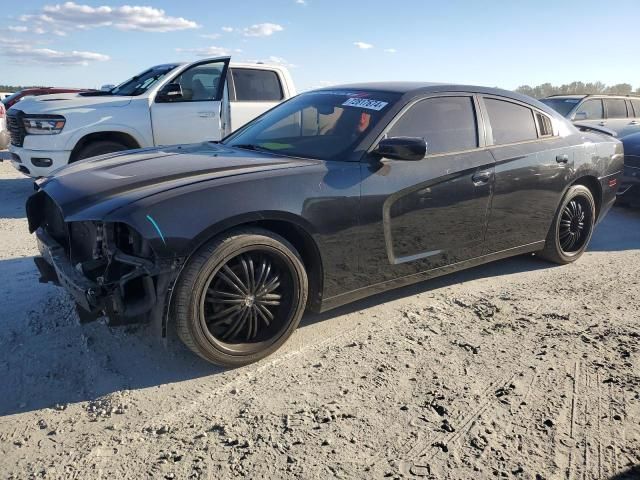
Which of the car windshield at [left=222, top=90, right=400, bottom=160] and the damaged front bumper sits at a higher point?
the car windshield at [left=222, top=90, right=400, bottom=160]

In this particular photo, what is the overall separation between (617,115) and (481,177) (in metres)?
10.6

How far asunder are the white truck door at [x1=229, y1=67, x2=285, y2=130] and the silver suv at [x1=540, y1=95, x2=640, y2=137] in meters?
6.52

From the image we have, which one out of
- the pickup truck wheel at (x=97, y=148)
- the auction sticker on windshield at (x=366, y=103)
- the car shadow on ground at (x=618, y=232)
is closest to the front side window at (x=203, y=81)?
the pickup truck wheel at (x=97, y=148)

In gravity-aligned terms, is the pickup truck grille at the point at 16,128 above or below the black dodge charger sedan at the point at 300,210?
above

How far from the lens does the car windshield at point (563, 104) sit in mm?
11375

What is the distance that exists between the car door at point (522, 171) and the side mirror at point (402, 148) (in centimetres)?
104

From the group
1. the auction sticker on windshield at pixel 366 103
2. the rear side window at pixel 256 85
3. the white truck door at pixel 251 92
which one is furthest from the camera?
the rear side window at pixel 256 85

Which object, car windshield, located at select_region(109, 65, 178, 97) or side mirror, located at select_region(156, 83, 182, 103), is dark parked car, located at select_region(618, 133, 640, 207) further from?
car windshield, located at select_region(109, 65, 178, 97)

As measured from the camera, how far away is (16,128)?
278 inches

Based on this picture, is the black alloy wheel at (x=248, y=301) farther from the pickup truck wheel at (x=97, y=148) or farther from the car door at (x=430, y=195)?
the pickup truck wheel at (x=97, y=148)

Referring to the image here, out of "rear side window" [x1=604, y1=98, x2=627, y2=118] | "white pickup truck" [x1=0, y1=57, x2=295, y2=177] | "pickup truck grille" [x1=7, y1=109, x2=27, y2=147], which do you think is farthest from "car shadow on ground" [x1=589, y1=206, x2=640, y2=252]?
"pickup truck grille" [x1=7, y1=109, x2=27, y2=147]

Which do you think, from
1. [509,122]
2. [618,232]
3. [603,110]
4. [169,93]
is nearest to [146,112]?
[169,93]

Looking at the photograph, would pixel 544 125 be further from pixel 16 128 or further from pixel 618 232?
pixel 16 128

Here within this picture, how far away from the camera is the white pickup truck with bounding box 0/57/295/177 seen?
6816 mm
